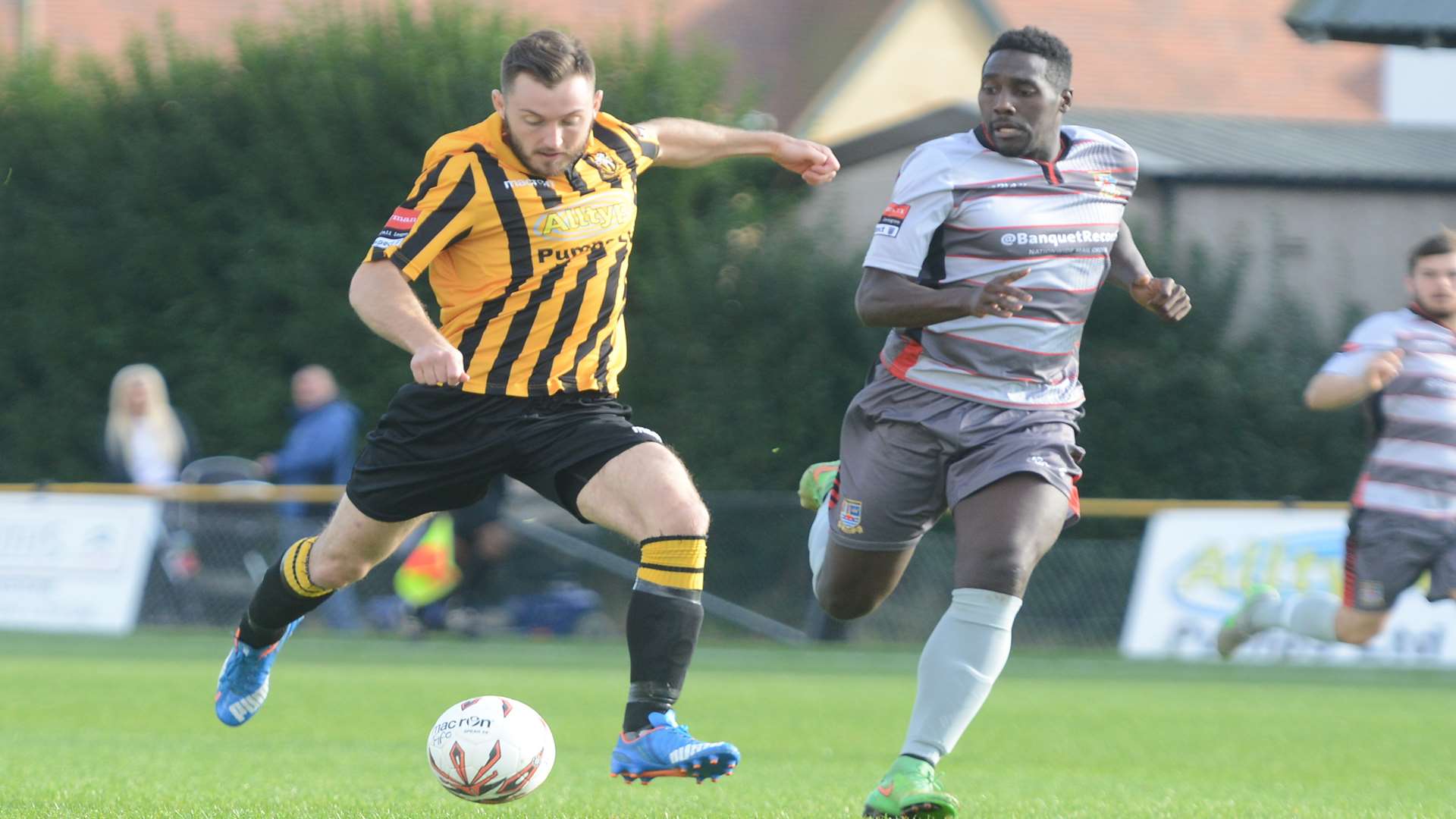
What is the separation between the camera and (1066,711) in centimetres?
1163

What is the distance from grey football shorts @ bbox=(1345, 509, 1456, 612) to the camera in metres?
9.66

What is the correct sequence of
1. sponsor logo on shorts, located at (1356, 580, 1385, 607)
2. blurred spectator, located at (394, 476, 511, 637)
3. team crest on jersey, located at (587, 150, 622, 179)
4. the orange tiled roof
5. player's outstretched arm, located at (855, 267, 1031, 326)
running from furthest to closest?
the orange tiled roof < blurred spectator, located at (394, 476, 511, 637) < sponsor logo on shorts, located at (1356, 580, 1385, 607) < team crest on jersey, located at (587, 150, 622, 179) < player's outstretched arm, located at (855, 267, 1031, 326)

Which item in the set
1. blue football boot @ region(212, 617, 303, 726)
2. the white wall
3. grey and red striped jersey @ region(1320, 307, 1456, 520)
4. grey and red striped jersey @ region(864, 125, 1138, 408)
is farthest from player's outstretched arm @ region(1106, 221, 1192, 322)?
the white wall

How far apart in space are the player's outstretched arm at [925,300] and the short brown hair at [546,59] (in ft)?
3.43

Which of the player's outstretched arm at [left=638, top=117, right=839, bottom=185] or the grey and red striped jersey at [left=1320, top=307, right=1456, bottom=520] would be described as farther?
the grey and red striped jersey at [left=1320, top=307, right=1456, bottom=520]

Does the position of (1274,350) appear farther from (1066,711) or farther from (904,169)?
(904,169)

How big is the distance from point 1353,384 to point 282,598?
420 centimetres

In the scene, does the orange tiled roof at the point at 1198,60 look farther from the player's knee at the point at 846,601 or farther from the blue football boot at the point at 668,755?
the blue football boot at the point at 668,755

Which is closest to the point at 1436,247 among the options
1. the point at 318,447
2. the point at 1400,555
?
the point at 1400,555

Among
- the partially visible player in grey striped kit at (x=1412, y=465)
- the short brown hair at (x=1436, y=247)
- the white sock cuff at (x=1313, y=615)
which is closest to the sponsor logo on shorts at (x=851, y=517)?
the partially visible player in grey striped kit at (x=1412, y=465)

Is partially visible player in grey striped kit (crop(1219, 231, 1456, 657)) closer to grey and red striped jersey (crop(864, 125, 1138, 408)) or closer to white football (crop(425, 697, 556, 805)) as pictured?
grey and red striped jersey (crop(864, 125, 1138, 408))

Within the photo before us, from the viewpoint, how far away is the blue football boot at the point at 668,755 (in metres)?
5.71

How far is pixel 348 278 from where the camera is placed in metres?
20.2

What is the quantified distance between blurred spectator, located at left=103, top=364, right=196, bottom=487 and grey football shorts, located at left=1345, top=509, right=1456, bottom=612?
10.9 m
